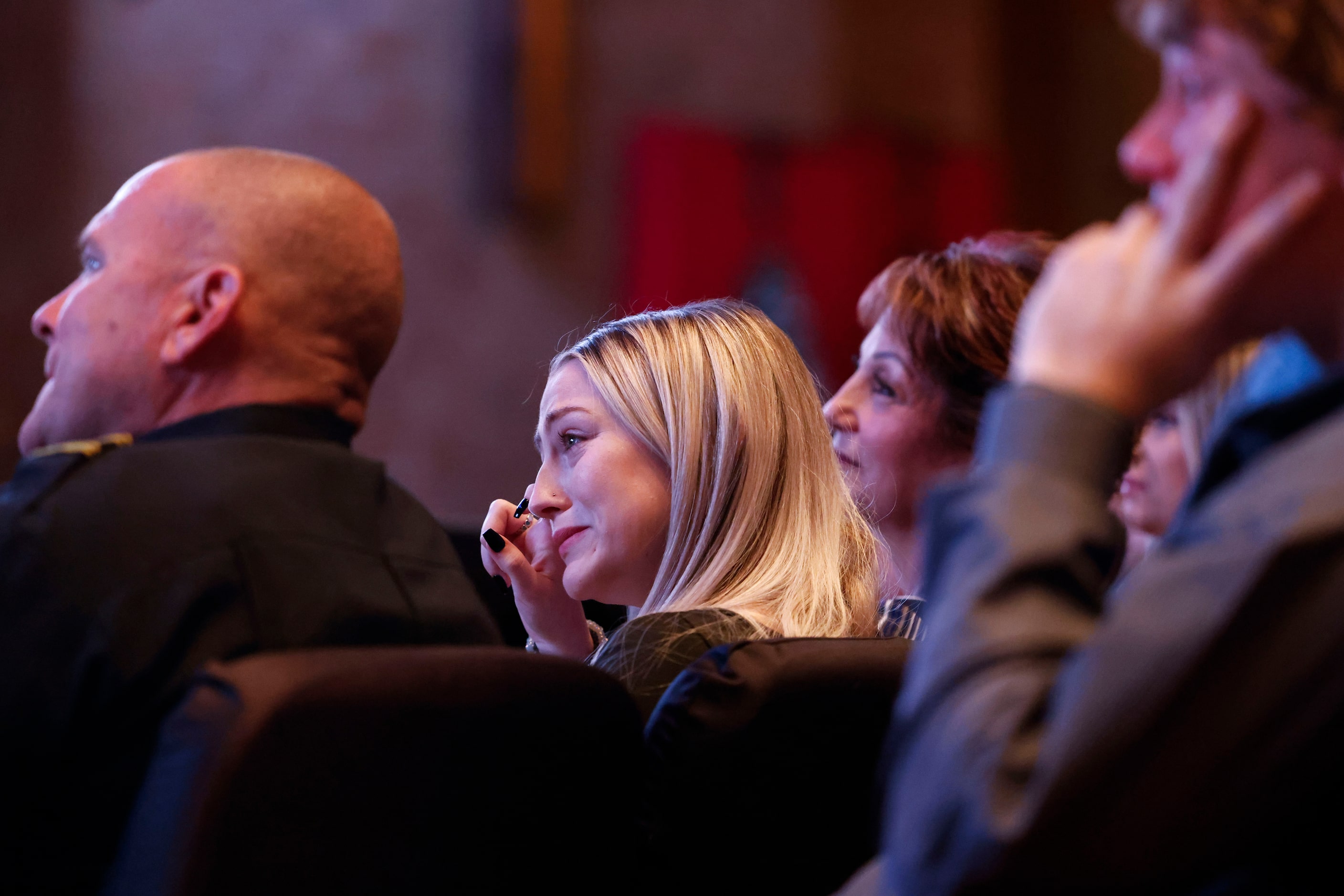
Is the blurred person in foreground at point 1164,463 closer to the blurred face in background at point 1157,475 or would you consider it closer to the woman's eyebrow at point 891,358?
the blurred face in background at point 1157,475

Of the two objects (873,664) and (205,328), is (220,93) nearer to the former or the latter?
(205,328)

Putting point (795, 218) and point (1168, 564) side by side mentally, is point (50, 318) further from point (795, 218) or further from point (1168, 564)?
point (795, 218)

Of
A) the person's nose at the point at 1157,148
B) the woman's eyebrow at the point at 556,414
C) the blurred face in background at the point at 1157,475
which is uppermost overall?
the person's nose at the point at 1157,148

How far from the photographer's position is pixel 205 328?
3.90ft

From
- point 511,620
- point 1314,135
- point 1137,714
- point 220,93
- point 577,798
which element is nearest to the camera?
point 1137,714

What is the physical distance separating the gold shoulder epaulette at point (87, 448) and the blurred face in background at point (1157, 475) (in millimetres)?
1458

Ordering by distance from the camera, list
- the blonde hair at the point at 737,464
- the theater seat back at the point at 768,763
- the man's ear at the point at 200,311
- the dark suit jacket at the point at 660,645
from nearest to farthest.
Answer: the theater seat back at the point at 768,763
the man's ear at the point at 200,311
the dark suit jacket at the point at 660,645
the blonde hair at the point at 737,464

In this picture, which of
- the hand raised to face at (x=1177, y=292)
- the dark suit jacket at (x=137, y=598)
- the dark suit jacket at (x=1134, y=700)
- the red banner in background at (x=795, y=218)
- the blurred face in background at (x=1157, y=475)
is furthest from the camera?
the red banner in background at (x=795, y=218)

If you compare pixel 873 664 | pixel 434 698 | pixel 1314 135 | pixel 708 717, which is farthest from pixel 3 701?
pixel 1314 135

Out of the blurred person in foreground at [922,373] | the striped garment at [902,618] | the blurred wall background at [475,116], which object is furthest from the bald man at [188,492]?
the blurred wall background at [475,116]

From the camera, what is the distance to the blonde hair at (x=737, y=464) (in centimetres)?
172

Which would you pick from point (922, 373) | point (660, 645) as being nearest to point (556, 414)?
point (660, 645)

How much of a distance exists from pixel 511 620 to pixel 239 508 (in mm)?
1358

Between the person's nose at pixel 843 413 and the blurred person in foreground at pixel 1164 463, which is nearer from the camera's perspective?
the blurred person in foreground at pixel 1164 463
